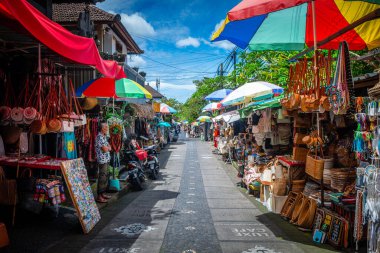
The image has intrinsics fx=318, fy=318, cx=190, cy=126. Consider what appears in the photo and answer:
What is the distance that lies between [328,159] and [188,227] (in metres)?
3.13

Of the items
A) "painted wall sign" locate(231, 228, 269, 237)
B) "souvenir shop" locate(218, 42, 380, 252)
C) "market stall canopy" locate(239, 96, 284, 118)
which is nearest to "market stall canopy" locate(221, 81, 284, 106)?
"market stall canopy" locate(239, 96, 284, 118)

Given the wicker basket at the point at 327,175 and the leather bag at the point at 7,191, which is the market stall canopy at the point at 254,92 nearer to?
the wicker basket at the point at 327,175

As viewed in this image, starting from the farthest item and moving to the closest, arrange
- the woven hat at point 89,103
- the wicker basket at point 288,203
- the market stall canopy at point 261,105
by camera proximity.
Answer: the woven hat at point 89,103 < the market stall canopy at point 261,105 < the wicker basket at point 288,203

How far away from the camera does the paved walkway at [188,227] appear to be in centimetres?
536

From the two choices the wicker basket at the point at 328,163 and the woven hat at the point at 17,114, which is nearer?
the woven hat at the point at 17,114

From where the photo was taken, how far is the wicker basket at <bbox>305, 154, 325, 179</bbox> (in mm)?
6150

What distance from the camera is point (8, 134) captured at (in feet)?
20.8

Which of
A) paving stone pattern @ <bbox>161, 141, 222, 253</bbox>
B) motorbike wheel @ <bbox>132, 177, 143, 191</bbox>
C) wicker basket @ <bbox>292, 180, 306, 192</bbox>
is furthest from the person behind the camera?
motorbike wheel @ <bbox>132, 177, 143, 191</bbox>

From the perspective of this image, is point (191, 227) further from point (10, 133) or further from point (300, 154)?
point (10, 133)

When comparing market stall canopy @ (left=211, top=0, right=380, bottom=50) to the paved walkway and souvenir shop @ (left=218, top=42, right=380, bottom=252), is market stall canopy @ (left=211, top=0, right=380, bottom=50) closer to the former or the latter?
souvenir shop @ (left=218, top=42, right=380, bottom=252)

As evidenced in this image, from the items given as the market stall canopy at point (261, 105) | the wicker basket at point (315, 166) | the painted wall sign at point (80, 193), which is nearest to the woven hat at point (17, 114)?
the painted wall sign at point (80, 193)

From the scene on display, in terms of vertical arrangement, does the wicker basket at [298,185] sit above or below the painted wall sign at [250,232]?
above

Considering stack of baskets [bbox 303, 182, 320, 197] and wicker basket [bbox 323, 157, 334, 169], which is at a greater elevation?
Answer: wicker basket [bbox 323, 157, 334, 169]

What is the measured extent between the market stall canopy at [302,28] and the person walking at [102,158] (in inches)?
165
